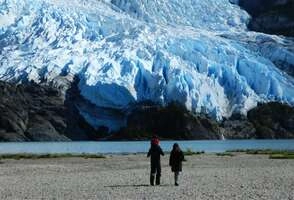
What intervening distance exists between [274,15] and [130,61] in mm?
55945

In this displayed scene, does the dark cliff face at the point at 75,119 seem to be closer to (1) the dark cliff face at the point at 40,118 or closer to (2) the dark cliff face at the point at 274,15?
(1) the dark cliff face at the point at 40,118

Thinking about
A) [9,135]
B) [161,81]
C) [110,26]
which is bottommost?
[9,135]

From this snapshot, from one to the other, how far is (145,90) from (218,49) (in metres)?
13.3

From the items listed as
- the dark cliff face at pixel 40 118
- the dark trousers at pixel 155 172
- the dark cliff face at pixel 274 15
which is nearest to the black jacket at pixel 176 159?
the dark trousers at pixel 155 172

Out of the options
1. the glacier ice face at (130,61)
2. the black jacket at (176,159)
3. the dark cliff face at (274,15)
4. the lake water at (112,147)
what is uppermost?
the dark cliff face at (274,15)

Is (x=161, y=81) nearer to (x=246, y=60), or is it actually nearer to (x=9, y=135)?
(x=246, y=60)

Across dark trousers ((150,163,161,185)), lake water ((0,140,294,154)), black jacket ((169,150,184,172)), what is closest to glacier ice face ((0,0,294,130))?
lake water ((0,140,294,154))

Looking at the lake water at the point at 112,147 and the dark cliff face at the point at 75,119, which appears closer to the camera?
the lake water at the point at 112,147

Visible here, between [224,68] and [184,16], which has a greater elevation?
[184,16]

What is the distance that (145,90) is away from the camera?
103875 millimetres

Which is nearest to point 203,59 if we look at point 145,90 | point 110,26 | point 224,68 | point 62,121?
point 224,68

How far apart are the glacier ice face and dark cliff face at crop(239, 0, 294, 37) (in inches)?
1102

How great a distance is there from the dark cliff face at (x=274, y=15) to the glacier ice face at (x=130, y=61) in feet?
91.8

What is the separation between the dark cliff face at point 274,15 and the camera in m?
144
